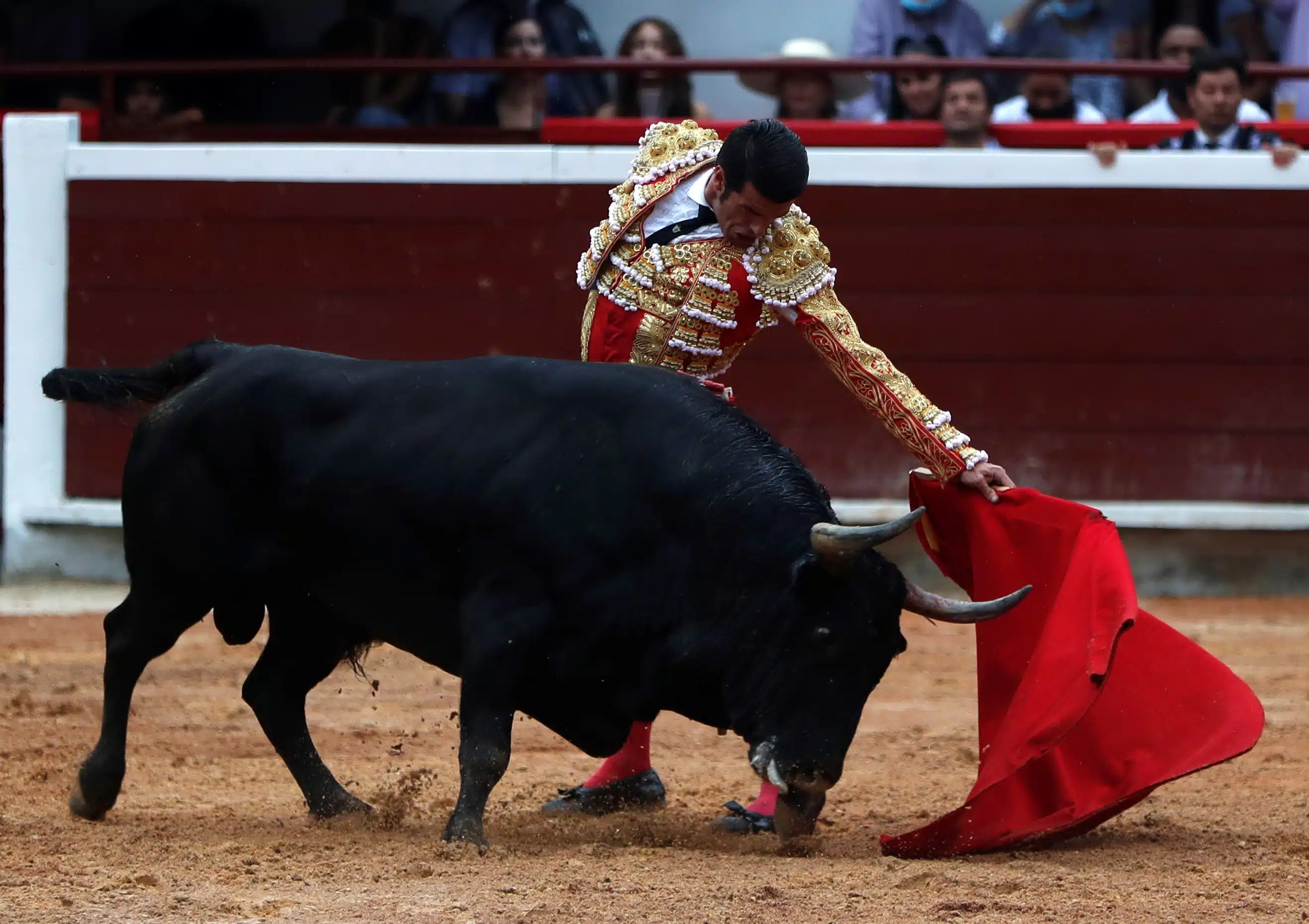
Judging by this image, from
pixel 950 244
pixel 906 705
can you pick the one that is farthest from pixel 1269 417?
pixel 906 705

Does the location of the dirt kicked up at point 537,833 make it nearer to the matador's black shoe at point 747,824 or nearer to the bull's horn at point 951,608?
the matador's black shoe at point 747,824

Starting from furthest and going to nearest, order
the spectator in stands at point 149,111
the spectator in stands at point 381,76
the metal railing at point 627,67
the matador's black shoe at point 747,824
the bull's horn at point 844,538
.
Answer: the spectator in stands at point 381,76 → the spectator in stands at point 149,111 → the metal railing at point 627,67 → the matador's black shoe at point 747,824 → the bull's horn at point 844,538

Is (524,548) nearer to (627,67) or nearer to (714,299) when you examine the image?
(714,299)

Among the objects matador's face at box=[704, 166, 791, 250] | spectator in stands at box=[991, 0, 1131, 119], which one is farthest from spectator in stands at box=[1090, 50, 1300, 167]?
matador's face at box=[704, 166, 791, 250]

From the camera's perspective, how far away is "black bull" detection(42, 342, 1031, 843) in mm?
3178

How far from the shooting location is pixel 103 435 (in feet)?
22.9

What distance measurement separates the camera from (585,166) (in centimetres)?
671

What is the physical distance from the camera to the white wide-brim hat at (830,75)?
6.91 m

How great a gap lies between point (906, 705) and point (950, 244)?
2187 mm

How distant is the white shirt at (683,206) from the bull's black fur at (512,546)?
302 mm

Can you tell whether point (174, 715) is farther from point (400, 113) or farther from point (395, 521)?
point (400, 113)

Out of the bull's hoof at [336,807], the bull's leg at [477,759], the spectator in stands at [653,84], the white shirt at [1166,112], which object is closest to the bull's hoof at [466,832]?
the bull's leg at [477,759]

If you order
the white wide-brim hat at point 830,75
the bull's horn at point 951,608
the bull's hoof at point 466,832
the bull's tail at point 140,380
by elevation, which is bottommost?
the bull's hoof at point 466,832

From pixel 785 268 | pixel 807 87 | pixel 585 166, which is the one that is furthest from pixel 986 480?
pixel 807 87
